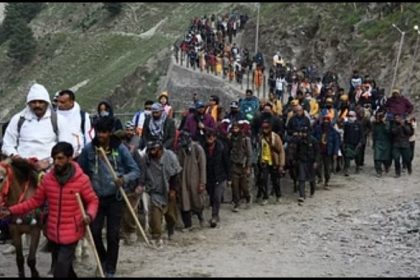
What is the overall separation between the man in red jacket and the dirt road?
5.85 ft

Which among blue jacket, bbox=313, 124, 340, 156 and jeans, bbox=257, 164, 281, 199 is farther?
blue jacket, bbox=313, 124, 340, 156

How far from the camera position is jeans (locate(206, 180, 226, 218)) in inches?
492

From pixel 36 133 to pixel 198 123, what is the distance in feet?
17.7

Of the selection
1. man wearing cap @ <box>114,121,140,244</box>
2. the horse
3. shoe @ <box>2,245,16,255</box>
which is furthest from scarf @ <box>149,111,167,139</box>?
the horse

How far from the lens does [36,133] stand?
822cm

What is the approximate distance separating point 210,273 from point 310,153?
6.09m

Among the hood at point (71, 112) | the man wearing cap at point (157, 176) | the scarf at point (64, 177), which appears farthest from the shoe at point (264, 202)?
the scarf at point (64, 177)

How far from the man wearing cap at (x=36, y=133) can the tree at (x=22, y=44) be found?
72993mm

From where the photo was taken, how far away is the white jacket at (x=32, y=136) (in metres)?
8.22

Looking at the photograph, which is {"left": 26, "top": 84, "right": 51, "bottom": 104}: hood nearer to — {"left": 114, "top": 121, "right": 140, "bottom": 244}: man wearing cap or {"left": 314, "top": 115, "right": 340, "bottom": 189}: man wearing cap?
{"left": 114, "top": 121, "right": 140, "bottom": 244}: man wearing cap

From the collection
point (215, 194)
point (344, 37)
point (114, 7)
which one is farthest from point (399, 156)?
point (114, 7)

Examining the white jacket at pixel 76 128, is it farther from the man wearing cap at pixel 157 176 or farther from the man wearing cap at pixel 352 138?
the man wearing cap at pixel 352 138

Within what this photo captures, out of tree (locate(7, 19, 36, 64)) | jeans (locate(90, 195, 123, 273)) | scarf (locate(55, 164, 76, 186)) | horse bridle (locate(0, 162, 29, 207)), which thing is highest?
tree (locate(7, 19, 36, 64))

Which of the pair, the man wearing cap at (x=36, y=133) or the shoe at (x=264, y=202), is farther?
the shoe at (x=264, y=202)
